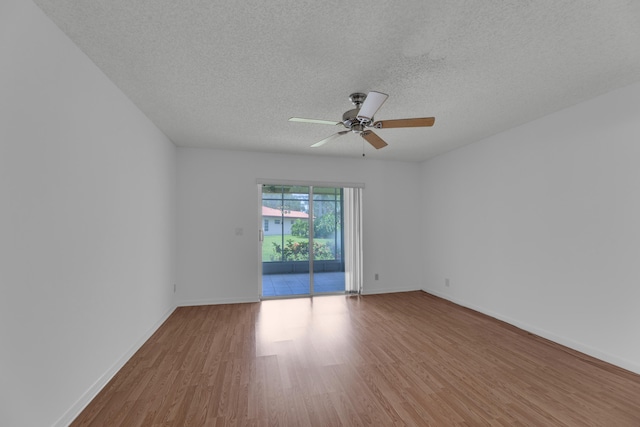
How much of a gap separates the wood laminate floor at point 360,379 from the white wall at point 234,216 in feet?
3.13

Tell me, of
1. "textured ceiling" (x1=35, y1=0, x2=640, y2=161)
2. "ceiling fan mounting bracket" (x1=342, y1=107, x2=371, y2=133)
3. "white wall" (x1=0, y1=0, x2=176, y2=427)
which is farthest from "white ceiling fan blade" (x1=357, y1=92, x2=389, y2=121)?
"white wall" (x1=0, y1=0, x2=176, y2=427)

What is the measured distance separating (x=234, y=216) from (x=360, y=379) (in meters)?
3.21

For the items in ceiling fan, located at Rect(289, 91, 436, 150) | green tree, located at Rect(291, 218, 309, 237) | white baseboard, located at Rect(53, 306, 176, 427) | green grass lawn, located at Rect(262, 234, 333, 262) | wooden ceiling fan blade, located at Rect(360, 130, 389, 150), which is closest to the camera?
white baseboard, located at Rect(53, 306, 176, 427)

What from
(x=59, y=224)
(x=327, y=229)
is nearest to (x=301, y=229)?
(x=327, y=229)

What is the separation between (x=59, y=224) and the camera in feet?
5.71

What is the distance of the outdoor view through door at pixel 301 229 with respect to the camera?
16.2 feet

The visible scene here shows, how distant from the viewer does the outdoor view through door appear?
495 centimetres

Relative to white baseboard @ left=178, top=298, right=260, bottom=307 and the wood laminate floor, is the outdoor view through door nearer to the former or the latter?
white baseboard @ left=178, top=298, right=260, bottom=307

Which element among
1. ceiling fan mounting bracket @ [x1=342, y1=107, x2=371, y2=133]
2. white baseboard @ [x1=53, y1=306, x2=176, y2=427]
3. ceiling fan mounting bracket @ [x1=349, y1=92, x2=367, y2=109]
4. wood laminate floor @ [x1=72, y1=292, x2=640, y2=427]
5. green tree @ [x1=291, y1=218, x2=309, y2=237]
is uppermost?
ceiling fan mounting bracket @ [x1=349, y1=92, x2=367, y2=109]

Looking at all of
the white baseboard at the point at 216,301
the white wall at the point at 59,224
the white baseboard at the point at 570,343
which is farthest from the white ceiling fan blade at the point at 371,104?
the white baseboard at the point at 216,301

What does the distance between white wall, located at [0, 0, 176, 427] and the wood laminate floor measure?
1.31 feet

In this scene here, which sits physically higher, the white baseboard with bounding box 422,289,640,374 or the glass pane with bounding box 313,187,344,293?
the glass pane with bounding box 313,187,344,293

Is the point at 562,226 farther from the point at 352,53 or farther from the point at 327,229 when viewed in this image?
the point at 327,229

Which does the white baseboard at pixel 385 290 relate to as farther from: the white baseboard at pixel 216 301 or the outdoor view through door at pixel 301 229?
the white baseboard at pixel 216 301
